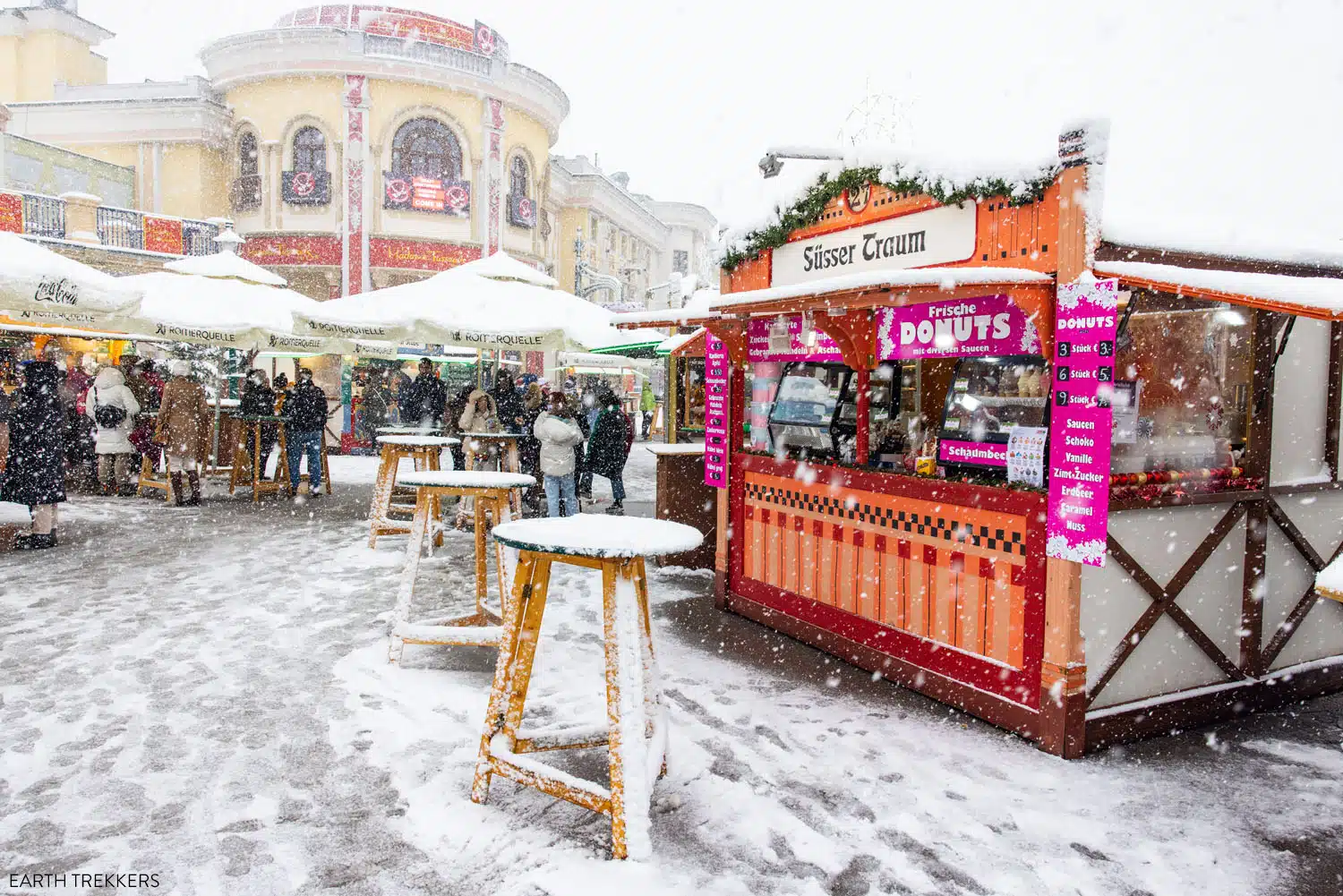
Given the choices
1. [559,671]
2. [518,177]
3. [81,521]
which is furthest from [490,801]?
[518,177]

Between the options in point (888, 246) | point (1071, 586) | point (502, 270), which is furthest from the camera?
point (502, 270)

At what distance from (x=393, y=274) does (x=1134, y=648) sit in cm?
2126

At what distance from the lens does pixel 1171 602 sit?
177 inches

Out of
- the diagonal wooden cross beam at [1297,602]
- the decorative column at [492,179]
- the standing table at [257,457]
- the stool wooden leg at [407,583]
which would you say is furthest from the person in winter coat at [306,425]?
the decorative column at [492,179]

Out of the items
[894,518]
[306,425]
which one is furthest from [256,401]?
[894,518]

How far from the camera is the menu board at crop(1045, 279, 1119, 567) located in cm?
390

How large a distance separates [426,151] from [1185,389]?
2109 centimetres

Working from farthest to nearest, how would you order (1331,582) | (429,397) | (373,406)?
(373,406)
(429,397)
(1331,582)

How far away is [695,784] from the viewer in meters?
3.72

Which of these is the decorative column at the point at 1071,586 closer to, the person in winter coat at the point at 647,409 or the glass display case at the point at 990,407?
the glass display case at the point at 990,407

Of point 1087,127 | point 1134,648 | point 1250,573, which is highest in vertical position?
point 1087,127

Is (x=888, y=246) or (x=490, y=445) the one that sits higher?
(x=888, y=246)

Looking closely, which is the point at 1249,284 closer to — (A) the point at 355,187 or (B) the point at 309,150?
(A) the point at 355,187

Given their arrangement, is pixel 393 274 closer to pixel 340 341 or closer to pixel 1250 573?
pixel 340 341
